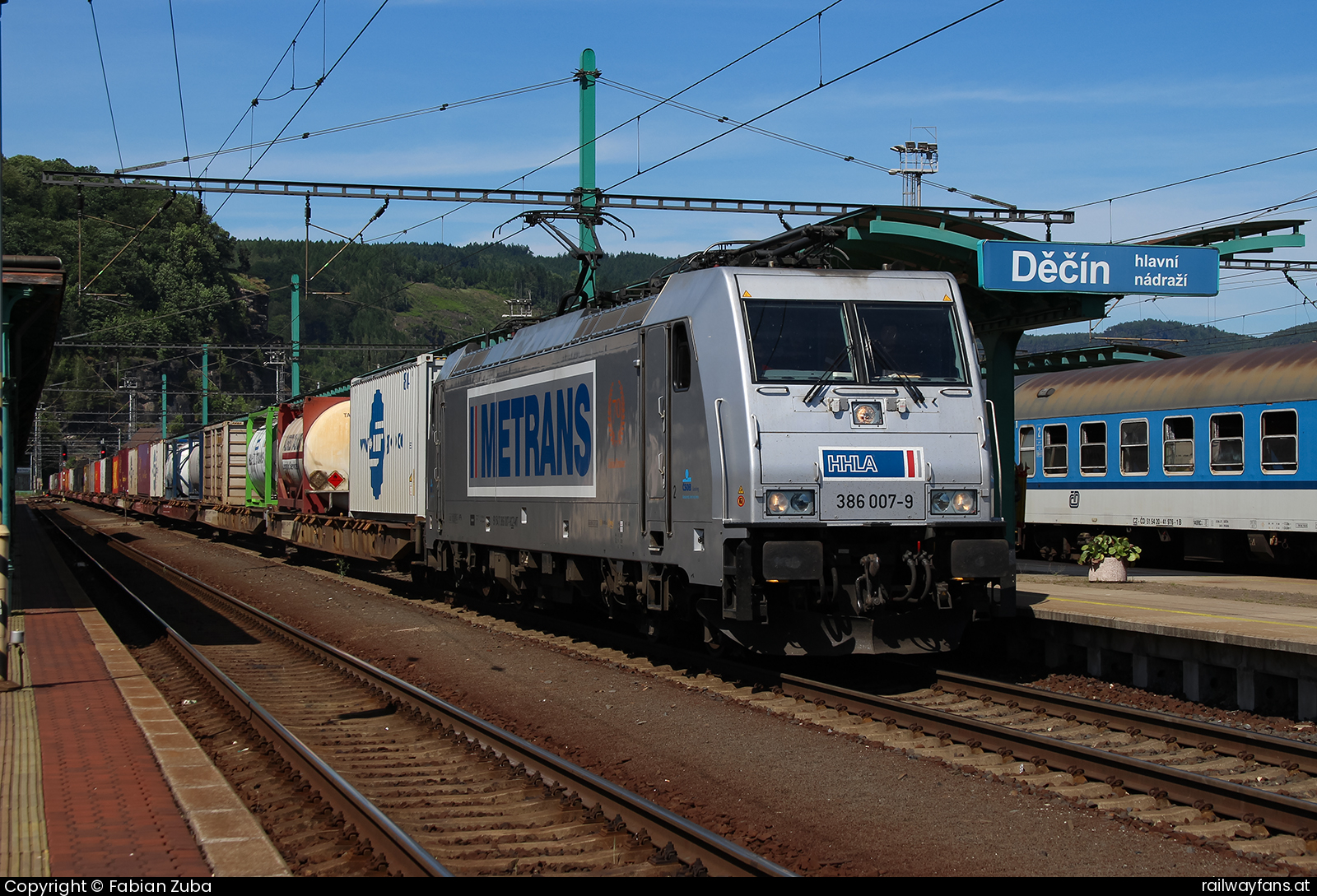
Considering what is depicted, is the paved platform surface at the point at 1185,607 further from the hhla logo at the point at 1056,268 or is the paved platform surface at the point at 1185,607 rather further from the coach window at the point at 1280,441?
the hhla logo at the point at 1056,268

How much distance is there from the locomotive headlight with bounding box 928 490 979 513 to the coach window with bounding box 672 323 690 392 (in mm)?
2504

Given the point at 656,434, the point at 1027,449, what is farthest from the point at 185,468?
the point at 656,434

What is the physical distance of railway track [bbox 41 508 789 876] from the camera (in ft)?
20.6

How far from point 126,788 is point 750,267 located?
6.74m

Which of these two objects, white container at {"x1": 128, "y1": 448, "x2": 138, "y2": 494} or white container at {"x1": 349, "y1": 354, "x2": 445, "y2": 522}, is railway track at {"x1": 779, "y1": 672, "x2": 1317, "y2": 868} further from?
white container at {"x1": 128, "y1": 448, "x2": 138, "y2": 494}

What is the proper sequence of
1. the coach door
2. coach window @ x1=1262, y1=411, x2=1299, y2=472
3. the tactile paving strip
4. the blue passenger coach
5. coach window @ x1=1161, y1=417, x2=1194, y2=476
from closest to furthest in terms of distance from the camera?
the tactile paving strip, the coach door, coach window @ x1=1262, y1=411, x2=1299, y2=472, the blue passenger coach, coach window @ x1=1161, y1=417, x2=1194, y2=476

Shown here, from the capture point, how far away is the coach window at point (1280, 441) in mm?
17891

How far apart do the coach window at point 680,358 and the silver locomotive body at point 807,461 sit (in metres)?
0.02

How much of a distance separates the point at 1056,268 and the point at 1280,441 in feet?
23.4

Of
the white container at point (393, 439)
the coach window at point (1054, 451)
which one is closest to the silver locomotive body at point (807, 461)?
the white container at point (393, 439)

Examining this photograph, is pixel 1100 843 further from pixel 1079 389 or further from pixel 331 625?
pixel 1079 389

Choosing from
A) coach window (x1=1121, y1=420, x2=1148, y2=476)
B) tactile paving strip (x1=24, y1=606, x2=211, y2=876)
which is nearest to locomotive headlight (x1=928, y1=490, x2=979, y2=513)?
tactile paving strip (x1=24, y1=606, x2=211, y2=876)

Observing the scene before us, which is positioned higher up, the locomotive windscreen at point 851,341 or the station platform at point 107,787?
the locomotive windscreen at point 851,341

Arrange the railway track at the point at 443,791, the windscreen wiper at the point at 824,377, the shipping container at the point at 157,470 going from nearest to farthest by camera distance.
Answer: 1. the railway track at the point at 443,791
2. the windscreen wiper at the point at 824,377
3. the shipping container at the point at 157,470
